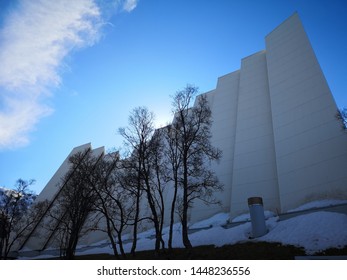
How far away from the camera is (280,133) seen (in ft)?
72.8

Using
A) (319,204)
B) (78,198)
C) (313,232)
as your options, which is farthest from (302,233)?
(78,198)

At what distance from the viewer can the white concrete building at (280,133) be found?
59.5 ft

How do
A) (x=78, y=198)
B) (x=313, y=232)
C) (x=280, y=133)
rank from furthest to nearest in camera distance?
→ (x=280, y=133) < (x=78, y=198) < (x=313, y=232)

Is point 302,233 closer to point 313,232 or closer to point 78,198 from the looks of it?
point 313,232

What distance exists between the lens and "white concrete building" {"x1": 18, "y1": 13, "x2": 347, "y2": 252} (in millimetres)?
18125

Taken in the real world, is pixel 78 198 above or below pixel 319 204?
above

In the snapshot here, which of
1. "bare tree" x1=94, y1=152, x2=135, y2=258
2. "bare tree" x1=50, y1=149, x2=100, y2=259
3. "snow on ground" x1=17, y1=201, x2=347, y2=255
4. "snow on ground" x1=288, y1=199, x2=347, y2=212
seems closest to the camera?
"snow on ground" x1=17, y1=201, x2=347, y2=255

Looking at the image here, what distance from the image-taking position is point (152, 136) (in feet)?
55.2

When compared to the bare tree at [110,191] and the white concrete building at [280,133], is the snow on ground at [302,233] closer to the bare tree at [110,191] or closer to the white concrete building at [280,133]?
the white concrete building at [280,133]

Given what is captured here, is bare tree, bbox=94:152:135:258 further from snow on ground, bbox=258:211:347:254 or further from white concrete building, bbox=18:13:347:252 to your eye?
white concrete building, bbox=18:13:347:252

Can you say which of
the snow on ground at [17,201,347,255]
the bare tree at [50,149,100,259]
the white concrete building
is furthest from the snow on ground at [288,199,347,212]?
the bare tree at [50,149,100,259]

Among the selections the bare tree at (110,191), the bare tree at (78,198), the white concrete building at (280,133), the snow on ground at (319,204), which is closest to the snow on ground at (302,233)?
the snow on ground at (319,204)
